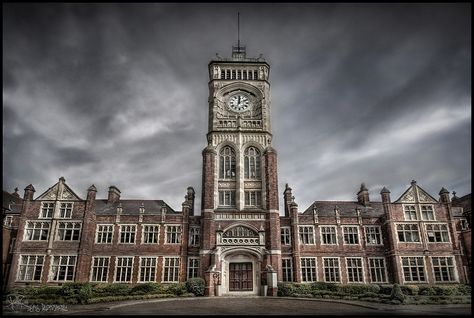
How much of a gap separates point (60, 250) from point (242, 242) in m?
19.9

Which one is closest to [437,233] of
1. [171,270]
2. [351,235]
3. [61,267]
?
[351,235]

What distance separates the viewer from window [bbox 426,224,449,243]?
124 feet

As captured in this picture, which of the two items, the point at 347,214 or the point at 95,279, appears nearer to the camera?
the point at 95,279

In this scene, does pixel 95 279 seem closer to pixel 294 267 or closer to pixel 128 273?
pixel 128 273

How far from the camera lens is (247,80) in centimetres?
4403

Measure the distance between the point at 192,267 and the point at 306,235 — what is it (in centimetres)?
1354

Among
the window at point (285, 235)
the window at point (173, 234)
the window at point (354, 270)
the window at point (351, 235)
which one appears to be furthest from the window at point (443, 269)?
the window at point (173, 234)

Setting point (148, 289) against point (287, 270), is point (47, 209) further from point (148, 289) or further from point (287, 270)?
point (287, 270)

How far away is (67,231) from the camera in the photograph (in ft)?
123

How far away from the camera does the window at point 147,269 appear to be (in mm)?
36906

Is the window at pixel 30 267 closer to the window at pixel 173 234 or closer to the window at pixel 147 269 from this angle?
the window at pixel 147 269

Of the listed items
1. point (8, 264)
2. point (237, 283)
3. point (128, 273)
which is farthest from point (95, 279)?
point (237, 283)

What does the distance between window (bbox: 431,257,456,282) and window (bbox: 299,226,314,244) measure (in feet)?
43.5

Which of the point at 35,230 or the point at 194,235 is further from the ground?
the point at 35,230
